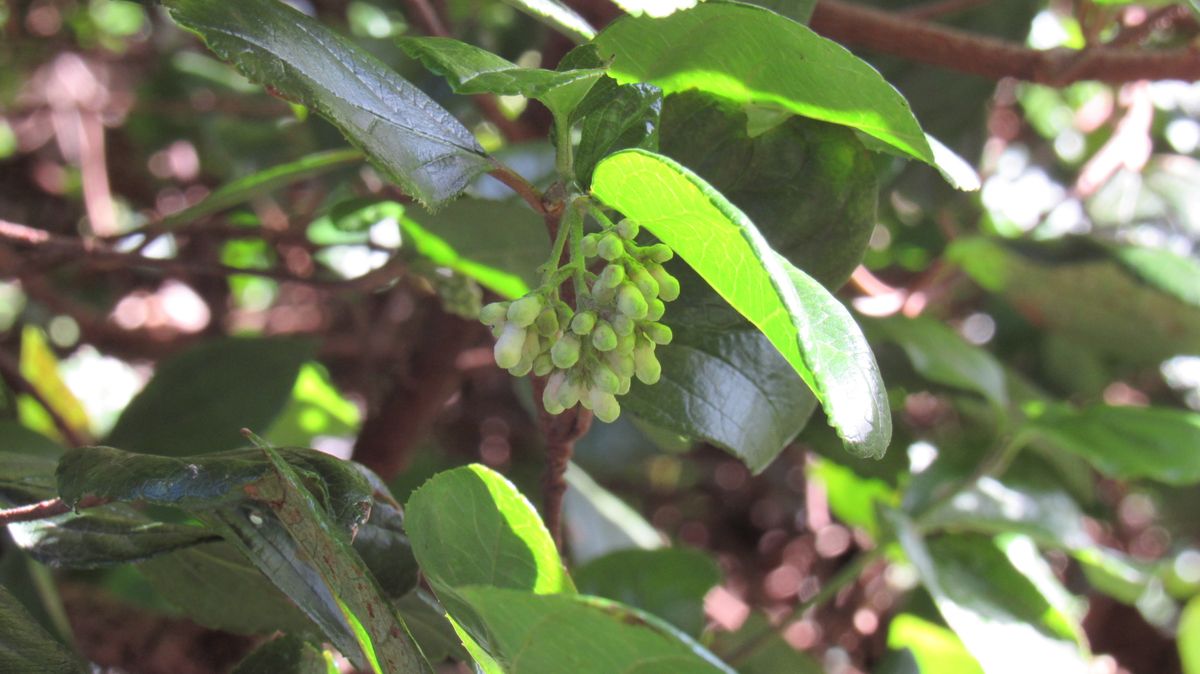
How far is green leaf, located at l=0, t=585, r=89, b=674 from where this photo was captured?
0.50m

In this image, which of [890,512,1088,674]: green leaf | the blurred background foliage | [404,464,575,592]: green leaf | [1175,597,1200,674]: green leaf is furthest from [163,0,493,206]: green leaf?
[1175,597,1200,674]: green leaf

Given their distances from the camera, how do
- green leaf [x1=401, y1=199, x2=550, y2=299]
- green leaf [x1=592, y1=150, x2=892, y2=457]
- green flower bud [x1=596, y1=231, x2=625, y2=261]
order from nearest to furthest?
green leaf [x1=592, y1=150, x2=892, y2=457] → green flower bud [x1=596, y1=231, x2=625, y2=261] → green leaf [x1=401, y1=199, x2=550, y2=299]

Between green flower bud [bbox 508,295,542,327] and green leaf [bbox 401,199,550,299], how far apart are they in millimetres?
221

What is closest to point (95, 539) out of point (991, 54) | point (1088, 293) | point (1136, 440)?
point (991, 54)

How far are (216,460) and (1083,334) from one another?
94cm

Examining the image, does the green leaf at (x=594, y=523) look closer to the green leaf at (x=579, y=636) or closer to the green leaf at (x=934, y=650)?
the green leaf at (x=934, y=650)

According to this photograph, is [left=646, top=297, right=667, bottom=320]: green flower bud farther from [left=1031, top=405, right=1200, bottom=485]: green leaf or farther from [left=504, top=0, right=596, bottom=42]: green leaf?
[left=1031, top=405, right=1200, bottom=485]: green leaf

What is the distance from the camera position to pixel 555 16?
0.50 metres

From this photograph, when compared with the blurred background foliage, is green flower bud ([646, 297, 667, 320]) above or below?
above

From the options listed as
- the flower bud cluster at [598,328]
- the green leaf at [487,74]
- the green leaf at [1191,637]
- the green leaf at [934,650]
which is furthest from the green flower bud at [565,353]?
the green leaf at [1191,637]

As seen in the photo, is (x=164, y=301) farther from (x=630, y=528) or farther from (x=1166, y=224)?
(x=1166, y=224)

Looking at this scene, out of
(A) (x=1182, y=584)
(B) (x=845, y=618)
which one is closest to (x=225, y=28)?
(B) (x=845, y=618)

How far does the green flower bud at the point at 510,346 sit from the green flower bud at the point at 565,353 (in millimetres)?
16

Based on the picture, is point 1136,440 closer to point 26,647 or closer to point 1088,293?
point 1088,293
